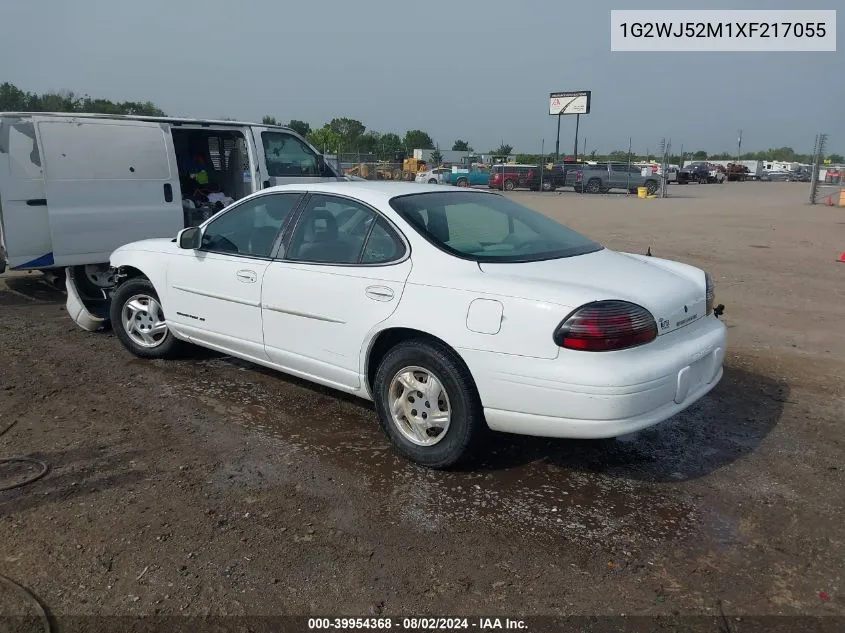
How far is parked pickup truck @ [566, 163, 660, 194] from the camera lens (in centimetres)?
3547

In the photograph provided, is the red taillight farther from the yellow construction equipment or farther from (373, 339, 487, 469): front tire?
the yellow construction equipment

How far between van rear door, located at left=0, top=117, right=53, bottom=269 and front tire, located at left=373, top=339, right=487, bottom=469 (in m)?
4.69

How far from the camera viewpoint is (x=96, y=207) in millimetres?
7188

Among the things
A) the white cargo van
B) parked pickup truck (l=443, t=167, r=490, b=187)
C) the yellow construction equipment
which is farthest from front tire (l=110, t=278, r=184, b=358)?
the yellow construction equipment

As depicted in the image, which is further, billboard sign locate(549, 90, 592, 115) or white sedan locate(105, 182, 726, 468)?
billboard sign locate(549, 90, 592, 115)

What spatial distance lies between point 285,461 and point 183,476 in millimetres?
545

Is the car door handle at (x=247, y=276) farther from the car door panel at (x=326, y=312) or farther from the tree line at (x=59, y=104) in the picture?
the tree line at (x=59, y=104)

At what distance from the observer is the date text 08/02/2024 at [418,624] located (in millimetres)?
2566

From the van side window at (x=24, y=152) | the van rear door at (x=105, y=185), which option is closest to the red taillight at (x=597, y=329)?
the van rear door at (x=105, y=185)

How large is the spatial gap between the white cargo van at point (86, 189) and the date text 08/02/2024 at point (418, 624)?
5.00m

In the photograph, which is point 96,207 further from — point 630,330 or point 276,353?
point 630,330

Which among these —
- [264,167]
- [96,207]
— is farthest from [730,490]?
[264,167]

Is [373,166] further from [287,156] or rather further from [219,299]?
[219,299]

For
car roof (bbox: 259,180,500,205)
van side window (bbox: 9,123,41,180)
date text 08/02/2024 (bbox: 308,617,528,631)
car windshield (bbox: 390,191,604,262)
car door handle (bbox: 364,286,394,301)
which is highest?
van side window (bbox: 9,123,41,180)
